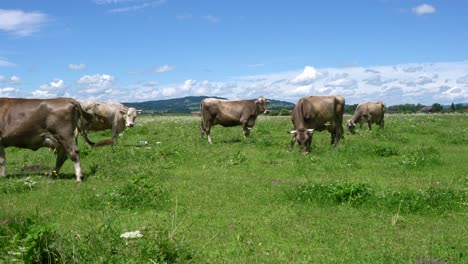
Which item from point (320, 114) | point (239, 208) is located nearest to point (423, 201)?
point (239, 208)

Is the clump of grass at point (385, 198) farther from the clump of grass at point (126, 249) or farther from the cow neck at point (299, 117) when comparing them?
the cow neck at point (299, 117)

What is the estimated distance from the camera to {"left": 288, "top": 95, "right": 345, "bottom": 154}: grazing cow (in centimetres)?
2227

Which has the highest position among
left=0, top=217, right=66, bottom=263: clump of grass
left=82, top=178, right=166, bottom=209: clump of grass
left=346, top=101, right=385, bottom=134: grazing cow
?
left=346, top=101, right=385, bottom=134: grazing cow

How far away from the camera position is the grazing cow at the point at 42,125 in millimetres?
14055

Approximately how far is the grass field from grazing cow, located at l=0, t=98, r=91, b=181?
1098 millimetres

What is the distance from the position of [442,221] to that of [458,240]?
1.36 meters

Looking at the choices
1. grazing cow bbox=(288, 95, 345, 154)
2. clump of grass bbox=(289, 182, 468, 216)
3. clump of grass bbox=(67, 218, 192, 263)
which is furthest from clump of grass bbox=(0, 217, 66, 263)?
grazing cow bbox=(288, 95, 345, 154)

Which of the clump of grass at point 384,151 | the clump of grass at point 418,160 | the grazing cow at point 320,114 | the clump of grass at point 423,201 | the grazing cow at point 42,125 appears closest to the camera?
the clump of grass at point 423,201

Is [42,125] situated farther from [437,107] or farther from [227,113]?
[437,107]

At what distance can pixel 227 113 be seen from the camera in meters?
27.3

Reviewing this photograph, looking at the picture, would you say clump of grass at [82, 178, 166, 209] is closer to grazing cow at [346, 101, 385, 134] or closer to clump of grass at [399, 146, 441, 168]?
clump of grass at [399, 146, 441, 168]

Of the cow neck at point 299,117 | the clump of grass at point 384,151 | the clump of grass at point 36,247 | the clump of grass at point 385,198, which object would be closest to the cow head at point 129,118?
the cow neck at point 299,117

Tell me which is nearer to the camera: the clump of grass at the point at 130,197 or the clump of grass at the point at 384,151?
the clump of grass at the point at 130,197

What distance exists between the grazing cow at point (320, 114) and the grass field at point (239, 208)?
351 cm
